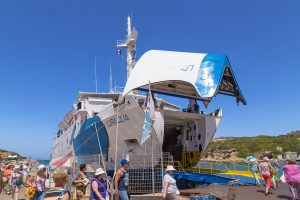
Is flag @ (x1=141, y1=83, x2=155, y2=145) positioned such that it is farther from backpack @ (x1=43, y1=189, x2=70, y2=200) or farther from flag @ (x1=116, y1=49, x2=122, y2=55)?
flag @ (x1=116, y1=49, x2=122, y2=55)

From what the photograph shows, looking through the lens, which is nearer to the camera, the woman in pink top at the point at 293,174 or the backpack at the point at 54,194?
the backpack at the point at 54,194

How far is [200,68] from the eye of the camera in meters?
12.7

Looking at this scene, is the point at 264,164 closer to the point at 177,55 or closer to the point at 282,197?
the point at 282,197

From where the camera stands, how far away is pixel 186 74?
12.7 metres

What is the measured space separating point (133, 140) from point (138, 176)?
7.25 ft

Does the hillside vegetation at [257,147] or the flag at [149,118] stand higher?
the flag at [149,118]

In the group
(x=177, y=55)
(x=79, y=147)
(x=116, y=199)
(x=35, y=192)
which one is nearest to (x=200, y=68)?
(x=177, y=55)

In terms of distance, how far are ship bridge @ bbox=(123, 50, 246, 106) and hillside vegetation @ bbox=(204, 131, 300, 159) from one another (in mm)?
63261

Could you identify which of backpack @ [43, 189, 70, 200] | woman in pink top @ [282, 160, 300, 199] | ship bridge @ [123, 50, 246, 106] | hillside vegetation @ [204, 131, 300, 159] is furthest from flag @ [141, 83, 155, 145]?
hillside vegetation @ [204, 131, 300, 159]

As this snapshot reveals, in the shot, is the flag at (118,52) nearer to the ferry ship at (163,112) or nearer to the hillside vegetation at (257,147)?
the ferry ship at (163,112)

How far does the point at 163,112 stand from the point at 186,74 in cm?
245

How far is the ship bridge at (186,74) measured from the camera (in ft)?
39.9

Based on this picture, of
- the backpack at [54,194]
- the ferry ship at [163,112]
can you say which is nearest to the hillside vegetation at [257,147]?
the ferry ship at [163,112]

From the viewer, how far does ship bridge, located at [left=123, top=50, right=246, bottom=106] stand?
39.9 feet
